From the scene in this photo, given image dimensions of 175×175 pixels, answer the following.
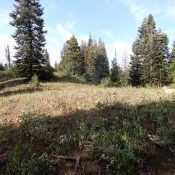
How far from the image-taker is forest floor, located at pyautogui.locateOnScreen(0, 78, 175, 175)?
8.42 metres

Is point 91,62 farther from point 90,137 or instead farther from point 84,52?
point 90,137

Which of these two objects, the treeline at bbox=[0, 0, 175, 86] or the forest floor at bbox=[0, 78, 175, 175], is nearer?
the forest floor at bbox=[0, 78, 175, 175]

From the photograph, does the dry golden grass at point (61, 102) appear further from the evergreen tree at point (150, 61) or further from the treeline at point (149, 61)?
the evergreen tree at point (150, 61)

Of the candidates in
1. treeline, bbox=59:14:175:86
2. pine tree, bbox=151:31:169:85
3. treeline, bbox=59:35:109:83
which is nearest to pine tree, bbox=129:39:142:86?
treeline, bbox=59:14:175:86

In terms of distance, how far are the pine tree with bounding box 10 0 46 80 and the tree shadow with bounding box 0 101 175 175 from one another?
102ft

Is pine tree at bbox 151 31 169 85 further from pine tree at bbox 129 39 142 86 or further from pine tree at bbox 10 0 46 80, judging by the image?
pine tree at bbox 10 0 46 80

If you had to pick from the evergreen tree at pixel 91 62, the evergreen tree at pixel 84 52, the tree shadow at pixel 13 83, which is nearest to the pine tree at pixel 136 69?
the evergreen tree at pixel 91 62

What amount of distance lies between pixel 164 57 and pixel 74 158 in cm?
5862

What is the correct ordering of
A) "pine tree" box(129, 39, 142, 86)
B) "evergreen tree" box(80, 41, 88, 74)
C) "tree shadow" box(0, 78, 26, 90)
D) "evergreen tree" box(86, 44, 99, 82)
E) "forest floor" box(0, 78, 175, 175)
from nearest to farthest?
1. "forest floor" box(0, 78, 175, 175)
2. "tree shadow" box(0, 78, 26, 90)
3. "pine tree" box(129, 39, 142, 86)
4. "evergreen tree" box(86, 44, 99, 82)
5. "evergreen tree" box(80, 41, 88, 74)

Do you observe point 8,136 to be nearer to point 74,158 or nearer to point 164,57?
point 74,158

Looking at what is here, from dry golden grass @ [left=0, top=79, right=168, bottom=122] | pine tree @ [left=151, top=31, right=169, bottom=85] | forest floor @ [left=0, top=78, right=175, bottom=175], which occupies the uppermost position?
pine tree @ [left=151, top=31, right=169, bottom=85]

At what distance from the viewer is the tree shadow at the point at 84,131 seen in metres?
8.61

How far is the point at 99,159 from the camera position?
28.2 feet

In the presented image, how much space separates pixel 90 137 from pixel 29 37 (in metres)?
35.5
